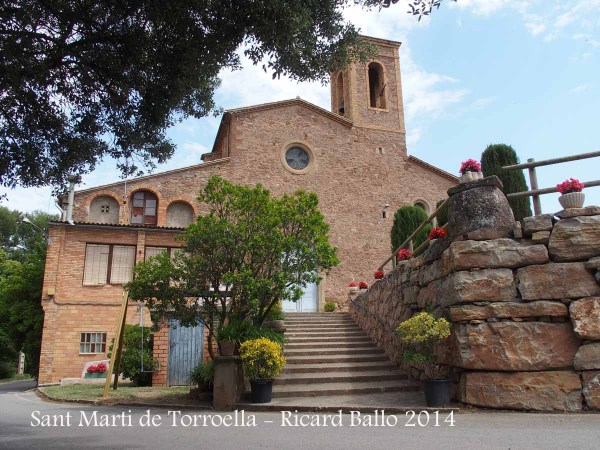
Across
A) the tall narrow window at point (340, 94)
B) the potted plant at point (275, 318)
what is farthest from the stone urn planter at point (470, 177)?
the tall narrow window at point (340, 94)

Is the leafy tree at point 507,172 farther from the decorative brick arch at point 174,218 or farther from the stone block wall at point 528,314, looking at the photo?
the decorative brick arch at point 174,218

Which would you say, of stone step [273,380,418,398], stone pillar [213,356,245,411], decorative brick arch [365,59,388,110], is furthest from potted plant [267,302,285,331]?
decorative brick arch [365,59,388,110]

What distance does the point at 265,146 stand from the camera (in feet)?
68.4

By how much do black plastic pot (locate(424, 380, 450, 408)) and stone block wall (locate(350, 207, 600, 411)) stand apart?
7.4 inches

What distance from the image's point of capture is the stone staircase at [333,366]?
848cm

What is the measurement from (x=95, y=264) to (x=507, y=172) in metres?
13.8

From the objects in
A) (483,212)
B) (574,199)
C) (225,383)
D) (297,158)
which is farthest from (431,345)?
(297,158)

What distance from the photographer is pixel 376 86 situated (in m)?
25.2

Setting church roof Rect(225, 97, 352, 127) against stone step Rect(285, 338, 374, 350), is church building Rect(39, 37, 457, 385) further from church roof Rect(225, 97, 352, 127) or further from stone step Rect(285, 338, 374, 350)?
stone step Rect(285, 338, 374, 350)

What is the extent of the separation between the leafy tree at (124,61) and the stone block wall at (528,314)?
3.65 meters

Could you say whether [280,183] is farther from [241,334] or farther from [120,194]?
[241,334]

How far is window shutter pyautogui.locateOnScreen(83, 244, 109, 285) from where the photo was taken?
16.4m

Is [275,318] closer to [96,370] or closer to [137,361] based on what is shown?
[137,361]

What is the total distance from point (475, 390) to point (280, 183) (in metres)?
15.0
